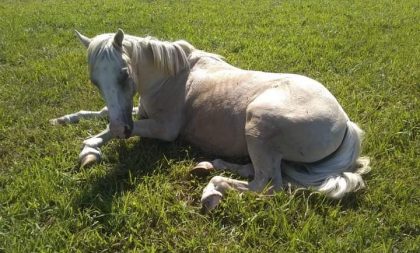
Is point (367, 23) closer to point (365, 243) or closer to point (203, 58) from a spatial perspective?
point (203, 58)

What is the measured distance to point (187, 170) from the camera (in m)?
4.23

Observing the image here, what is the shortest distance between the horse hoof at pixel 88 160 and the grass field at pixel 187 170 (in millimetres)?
71

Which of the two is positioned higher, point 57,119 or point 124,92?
point 124,92

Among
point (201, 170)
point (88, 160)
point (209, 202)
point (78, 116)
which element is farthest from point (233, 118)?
point (78, 116)

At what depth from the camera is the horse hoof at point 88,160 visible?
4266mm

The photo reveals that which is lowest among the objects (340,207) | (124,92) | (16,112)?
(16,112)

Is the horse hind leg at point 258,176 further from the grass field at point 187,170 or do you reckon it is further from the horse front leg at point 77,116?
the horse front leg at point 77,116

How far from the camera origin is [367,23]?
9.49 metres

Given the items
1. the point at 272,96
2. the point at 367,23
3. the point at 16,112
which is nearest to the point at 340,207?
the point at 272,96

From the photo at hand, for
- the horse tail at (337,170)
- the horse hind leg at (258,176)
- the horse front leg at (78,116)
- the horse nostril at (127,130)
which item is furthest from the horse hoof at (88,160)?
the horse tail at (337,170)

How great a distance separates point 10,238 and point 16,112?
267 centimetres

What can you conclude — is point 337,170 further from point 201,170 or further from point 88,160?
point 88,160

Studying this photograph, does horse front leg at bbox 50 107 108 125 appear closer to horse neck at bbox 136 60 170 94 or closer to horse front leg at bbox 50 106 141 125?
horse front leg at bbox 50 106 141 125

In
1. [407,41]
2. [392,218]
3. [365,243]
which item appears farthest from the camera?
[407,41]
